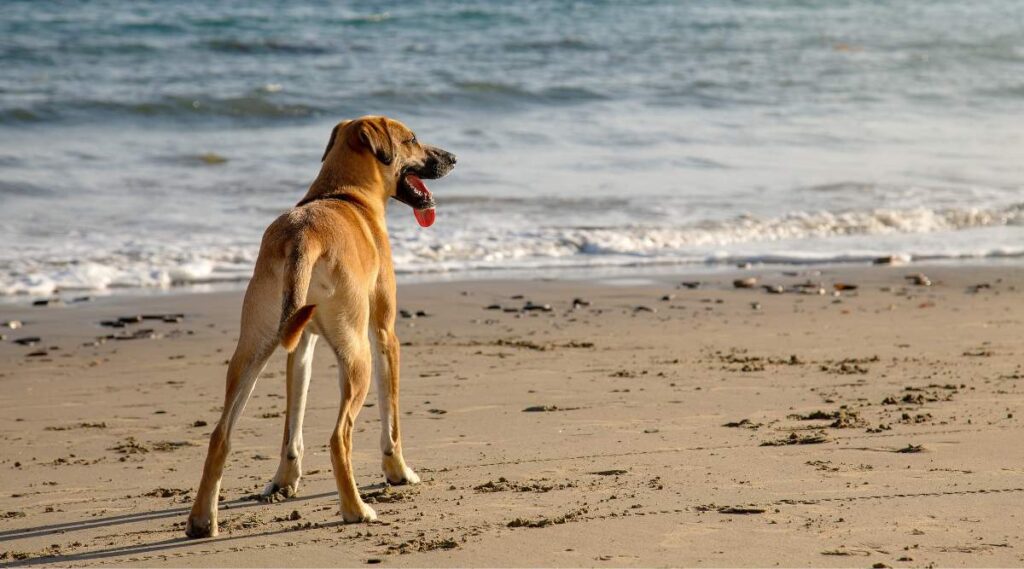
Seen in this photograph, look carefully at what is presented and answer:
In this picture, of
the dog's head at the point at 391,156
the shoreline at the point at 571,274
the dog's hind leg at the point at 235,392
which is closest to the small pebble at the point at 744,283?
the shoreline at the point at 571,274

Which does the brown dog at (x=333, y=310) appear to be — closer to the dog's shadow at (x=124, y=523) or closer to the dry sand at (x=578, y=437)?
the dog's shadow at (x=124, y=523)

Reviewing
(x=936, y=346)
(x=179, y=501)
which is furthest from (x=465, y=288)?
(x=179, y=501)

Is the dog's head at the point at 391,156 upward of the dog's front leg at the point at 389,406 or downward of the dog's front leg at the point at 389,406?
upward

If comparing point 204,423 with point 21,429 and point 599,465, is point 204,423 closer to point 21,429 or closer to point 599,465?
point 21,429

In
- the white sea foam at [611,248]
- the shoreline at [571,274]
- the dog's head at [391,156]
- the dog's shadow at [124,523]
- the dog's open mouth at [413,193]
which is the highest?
the dog's head at [391,156]

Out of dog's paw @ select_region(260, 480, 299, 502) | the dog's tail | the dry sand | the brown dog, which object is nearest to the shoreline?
the dry sand

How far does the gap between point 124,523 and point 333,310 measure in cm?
114

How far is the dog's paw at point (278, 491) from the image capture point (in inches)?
201

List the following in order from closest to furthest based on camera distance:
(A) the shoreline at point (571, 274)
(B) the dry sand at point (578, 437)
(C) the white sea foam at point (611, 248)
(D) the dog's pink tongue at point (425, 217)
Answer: (B) the dry sand at point (578, 437) < (D) the dog's pink tongue at point (425, 217) < (A) the shoreline at point (571, 274) < (C) the white sea foam at point (611, 248)

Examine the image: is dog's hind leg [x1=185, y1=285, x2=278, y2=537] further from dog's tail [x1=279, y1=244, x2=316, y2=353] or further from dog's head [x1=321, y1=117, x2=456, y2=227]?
dog's head [x1=321, y1=117, x2=456, y2=227]

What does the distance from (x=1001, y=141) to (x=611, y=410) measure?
1426 cm

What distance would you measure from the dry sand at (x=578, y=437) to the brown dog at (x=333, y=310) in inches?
7.3

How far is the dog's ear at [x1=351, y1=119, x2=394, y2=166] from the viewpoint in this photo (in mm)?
5633

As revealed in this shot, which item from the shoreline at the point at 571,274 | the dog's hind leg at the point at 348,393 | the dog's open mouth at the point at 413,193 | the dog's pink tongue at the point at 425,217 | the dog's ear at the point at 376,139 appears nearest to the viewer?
the dog's hind leg at the point at 348,393
